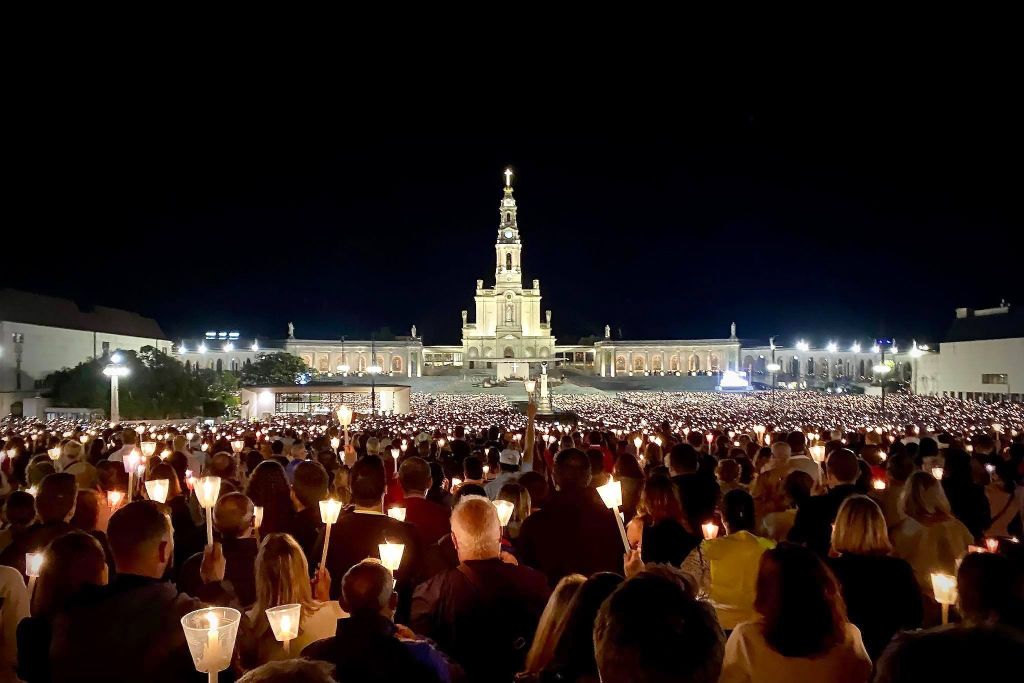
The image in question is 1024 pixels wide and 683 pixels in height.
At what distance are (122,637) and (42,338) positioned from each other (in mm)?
66073

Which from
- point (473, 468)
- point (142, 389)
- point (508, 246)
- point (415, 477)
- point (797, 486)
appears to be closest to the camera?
point (797, 486)

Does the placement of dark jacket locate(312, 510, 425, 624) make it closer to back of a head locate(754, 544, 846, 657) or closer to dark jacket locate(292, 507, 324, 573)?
dark jacket locate(292, 507, 324, 573)


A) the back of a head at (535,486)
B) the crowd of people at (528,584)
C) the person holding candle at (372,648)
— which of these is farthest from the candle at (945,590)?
the back of a head at (535,486)

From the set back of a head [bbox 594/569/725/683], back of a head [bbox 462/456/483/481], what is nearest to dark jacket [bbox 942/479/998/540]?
back of a head [bbox 462/456/483/481]

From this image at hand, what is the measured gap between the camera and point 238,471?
9.76 meters

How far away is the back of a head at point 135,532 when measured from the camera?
144 inches

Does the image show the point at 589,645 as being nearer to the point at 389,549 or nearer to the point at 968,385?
the point at 389,549

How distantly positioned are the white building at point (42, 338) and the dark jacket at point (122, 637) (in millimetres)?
58080

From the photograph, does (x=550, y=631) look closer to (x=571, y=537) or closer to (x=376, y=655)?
(x=376, y=655)

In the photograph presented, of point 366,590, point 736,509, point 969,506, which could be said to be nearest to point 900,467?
point 969,506

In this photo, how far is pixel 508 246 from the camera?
121812mm

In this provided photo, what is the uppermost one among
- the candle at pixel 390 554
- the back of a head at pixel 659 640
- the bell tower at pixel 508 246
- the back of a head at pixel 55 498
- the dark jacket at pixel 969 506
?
the bell tower at pixel 508 246

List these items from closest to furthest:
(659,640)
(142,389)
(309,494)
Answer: (659,640) < (309,494) < (142,389)

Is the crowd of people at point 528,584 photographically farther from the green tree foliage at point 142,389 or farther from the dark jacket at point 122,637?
the green tree foliage at point 142,389
